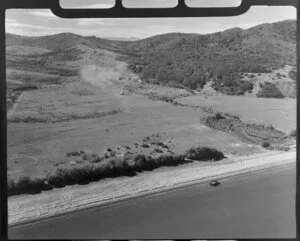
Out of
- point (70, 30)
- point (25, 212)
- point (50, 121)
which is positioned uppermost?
point (70, 30)

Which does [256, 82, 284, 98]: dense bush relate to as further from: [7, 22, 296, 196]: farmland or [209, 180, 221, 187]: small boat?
[209, 180, 221, 187]: small boat

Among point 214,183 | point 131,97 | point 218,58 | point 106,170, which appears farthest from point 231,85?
point 106,170

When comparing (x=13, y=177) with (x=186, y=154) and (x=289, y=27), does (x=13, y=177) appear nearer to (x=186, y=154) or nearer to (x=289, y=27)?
(x=186, y=154)

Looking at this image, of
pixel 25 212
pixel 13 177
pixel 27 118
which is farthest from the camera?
pixel 27 118

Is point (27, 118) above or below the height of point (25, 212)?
above

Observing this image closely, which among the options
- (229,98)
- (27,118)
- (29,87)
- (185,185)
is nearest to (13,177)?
(27,118)

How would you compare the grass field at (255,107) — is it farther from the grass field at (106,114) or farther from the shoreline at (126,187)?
the shoreline at (126,187)
